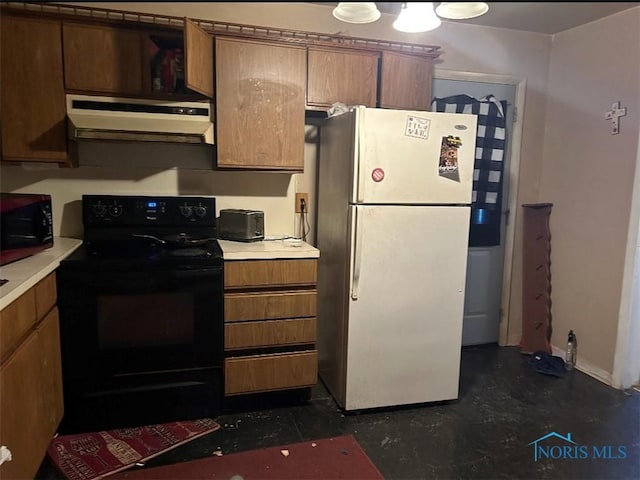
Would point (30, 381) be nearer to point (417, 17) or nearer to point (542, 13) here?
point (417, 17)

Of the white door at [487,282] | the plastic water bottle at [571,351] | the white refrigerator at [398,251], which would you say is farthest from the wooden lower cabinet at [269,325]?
the plastic water bottle at [571,351]

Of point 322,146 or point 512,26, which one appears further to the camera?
point 512,26

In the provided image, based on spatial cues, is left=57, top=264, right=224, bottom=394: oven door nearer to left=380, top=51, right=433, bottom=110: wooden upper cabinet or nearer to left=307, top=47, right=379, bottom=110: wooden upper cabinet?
left=307, top=47, right=379, bottom=110: wooden upper cabinet

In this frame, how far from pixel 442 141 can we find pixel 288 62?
954 millimetres

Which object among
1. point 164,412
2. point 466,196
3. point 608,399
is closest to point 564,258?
point 608,399

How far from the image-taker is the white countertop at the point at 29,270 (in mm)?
1481

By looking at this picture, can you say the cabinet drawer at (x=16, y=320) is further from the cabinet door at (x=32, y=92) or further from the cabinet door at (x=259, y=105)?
the cabinet door at (x=259, y=105)

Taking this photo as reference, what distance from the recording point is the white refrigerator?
230cm

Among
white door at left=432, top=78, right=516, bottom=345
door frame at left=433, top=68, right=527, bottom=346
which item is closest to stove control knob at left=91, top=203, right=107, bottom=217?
door frame at left=433, top=68, right=527, bottom=346

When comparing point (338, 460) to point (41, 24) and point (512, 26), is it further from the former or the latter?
point (512, 26)

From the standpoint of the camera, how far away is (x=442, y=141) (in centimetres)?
238

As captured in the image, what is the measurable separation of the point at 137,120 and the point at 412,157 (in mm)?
1411
